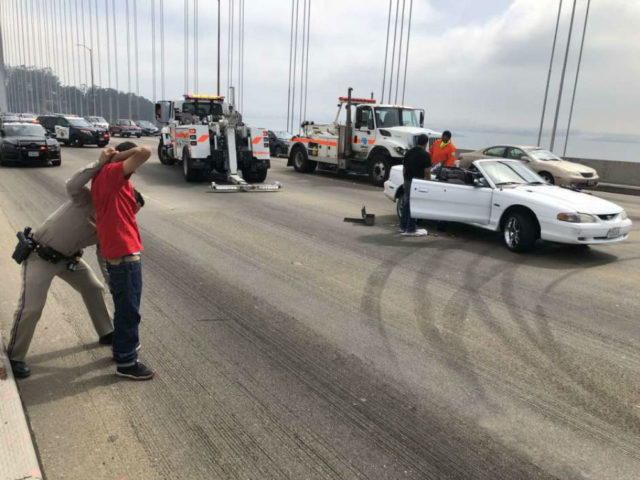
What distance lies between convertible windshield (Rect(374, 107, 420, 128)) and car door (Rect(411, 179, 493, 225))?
26.8 ft

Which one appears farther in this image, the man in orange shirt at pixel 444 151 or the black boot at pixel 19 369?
the man in orange shirt at pixel 444 151

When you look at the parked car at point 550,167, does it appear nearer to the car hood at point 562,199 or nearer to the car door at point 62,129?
the car hood at point 562,199

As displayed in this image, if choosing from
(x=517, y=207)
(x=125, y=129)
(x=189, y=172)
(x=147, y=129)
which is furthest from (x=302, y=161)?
(x=147, y=129)

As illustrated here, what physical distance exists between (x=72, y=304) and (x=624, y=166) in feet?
69.1

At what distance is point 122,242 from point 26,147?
55.5ft

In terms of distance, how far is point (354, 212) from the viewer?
1159 cm

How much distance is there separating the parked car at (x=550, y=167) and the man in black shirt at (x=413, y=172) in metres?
9.13

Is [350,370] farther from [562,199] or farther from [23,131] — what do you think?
[23,131]

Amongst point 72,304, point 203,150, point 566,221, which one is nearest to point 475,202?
point 566,221

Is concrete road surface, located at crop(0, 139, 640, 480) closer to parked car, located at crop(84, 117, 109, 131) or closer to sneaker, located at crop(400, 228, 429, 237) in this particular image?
sneaker, located at crop(400, 228, 429, 237)

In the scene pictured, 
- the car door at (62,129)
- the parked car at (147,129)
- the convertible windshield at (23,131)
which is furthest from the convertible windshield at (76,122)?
the parked car at (147,129)

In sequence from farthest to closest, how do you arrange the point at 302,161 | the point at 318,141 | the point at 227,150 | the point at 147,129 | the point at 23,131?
the point at 147,129 < the point at 302,161 < the point at 318,141 < the point at 23,131 < the point at 227,150

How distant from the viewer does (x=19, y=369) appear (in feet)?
12.4

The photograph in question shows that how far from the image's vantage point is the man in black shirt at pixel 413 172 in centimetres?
931
